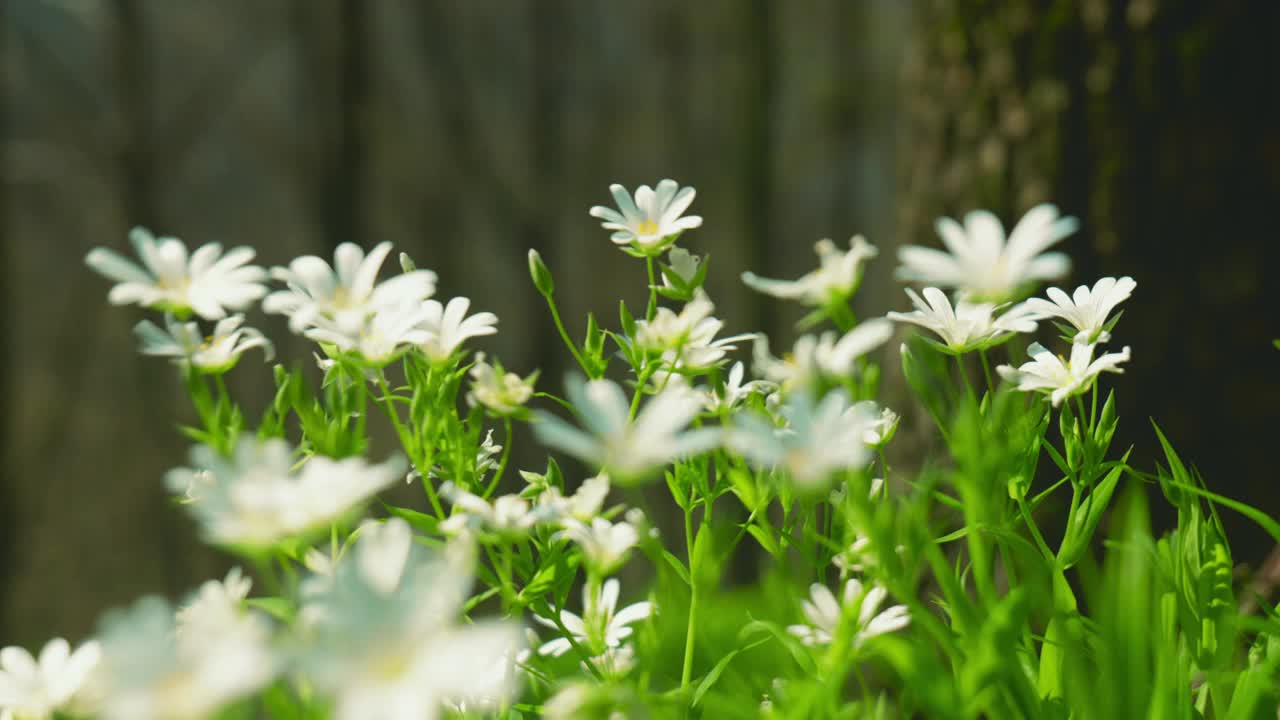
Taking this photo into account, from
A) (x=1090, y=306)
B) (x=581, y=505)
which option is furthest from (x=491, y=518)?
(x=1090, y=306)

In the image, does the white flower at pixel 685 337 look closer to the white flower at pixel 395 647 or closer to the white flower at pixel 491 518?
the white flower at pixel 491 518

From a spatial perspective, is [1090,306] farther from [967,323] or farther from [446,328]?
[446,328]

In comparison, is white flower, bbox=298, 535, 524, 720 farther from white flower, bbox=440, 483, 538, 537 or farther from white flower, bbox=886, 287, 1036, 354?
white flower, bbox=886, 287, 1036, 354

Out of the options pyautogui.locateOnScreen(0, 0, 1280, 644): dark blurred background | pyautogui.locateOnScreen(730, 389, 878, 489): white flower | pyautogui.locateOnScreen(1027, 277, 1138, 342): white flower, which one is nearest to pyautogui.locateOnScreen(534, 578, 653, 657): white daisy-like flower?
pyautogui.locateOnScreen(730, 389, 878, 489): white flower

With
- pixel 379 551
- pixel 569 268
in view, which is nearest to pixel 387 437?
pixel 569 268

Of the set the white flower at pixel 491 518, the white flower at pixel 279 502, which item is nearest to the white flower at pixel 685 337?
the white flower at pixel 491 518

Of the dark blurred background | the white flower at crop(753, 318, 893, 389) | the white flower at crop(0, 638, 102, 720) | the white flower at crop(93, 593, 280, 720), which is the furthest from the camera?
the dark blurred background

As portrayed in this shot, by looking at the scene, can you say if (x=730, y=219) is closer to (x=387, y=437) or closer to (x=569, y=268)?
(x=569, y=268)
